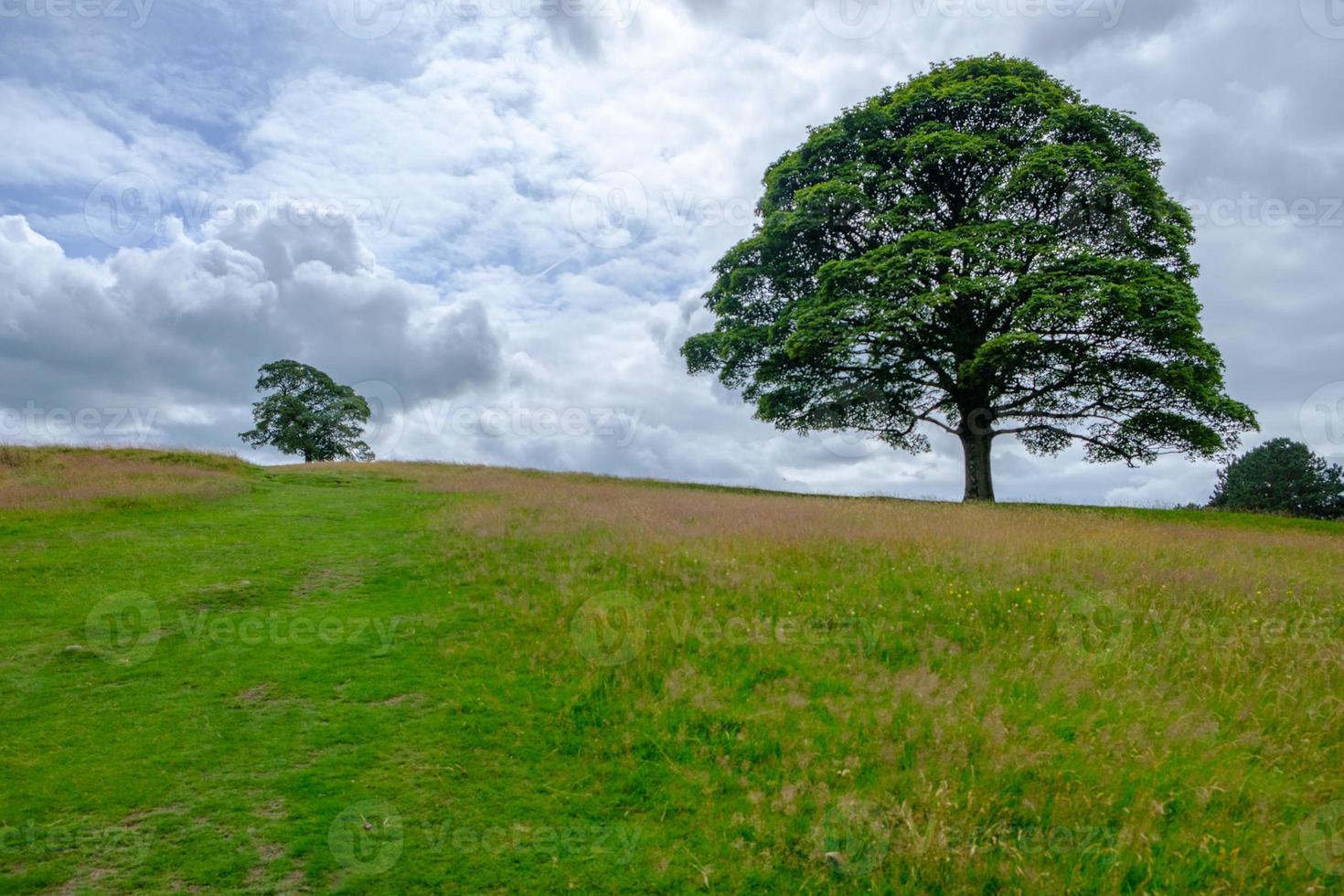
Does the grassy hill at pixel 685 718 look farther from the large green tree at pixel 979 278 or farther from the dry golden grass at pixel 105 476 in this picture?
the large green tree at pixel 979 278

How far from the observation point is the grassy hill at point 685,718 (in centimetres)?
518

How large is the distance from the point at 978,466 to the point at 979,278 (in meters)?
8.17

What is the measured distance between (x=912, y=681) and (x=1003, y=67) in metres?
28.9

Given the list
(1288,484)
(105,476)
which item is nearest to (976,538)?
(105,476)

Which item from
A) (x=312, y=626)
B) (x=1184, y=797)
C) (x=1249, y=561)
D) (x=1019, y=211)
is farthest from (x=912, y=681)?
(x=1019, y=211)

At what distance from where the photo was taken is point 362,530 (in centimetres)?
1762

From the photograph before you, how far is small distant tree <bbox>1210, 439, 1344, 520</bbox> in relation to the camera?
129 feet

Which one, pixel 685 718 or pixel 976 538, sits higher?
pixel 976 538

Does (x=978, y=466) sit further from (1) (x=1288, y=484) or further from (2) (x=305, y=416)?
(2) (x=305, y=416)

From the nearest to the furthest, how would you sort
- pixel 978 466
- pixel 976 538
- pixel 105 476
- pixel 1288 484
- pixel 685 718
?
1. pixel 685 718
2. pixel 976 538
3. pixel 105 476
4. pixel 978 466
5. pixel 1288 484

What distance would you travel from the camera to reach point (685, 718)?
7.14 m

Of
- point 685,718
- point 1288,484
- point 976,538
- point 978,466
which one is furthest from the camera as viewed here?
point 1288,484

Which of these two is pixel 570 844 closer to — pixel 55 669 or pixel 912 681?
pixel 912 681

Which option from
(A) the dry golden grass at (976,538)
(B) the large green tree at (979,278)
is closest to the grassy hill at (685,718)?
(A) the dry golden grass at (976,538)
